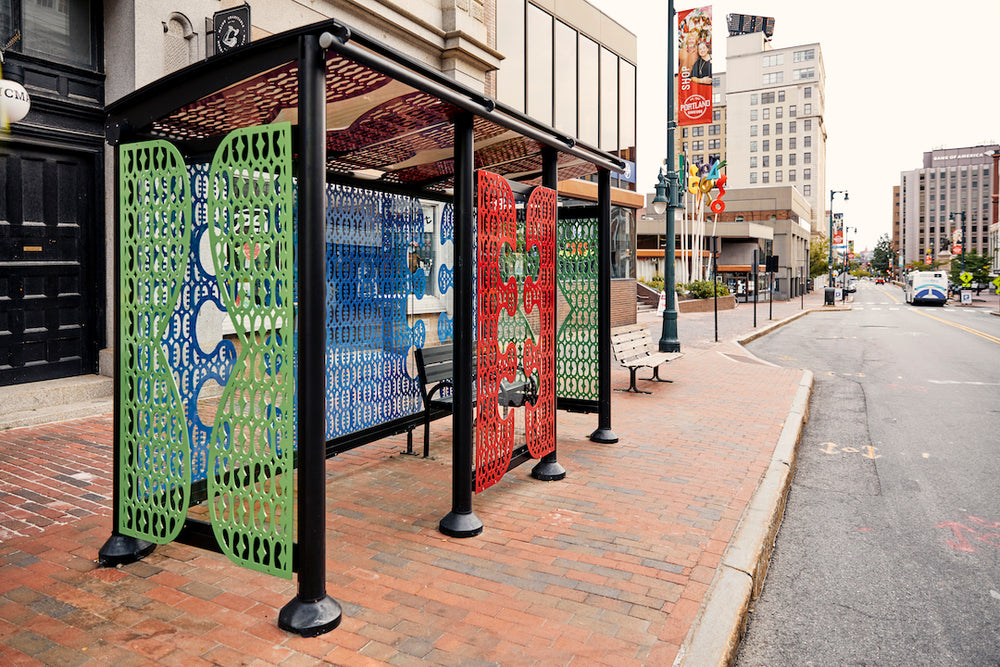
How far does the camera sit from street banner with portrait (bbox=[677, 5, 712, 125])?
55.4ft

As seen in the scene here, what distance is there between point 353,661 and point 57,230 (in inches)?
291

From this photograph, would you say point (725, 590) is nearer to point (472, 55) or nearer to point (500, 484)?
point (500, 484)

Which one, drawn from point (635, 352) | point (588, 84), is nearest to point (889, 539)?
point (635, 352)

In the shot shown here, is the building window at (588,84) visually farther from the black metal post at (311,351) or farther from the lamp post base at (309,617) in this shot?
the lamp post base at (309,617)

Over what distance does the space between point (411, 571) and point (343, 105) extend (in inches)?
112

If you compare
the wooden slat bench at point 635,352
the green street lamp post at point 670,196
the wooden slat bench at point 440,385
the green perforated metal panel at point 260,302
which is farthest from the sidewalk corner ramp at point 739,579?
the green street lamp post at point 670,196

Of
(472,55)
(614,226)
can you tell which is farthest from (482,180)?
(614,226)

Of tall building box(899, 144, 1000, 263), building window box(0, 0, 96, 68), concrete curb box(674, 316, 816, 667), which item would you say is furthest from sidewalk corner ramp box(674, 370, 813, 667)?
tall building box(899, 144, 1000, 263)

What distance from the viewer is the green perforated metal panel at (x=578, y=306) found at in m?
7.93

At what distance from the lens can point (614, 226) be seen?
86.3 ft

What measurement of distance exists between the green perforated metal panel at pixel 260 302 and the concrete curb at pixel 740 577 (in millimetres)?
2067

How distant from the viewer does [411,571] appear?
4.19 meters

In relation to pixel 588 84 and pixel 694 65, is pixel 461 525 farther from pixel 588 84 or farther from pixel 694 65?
pixel 588 84

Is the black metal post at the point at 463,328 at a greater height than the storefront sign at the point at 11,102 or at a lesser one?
lesser
